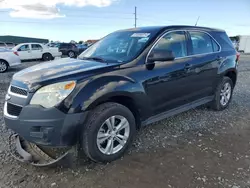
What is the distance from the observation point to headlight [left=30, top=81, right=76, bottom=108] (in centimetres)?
262

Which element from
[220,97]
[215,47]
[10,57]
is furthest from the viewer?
[10,57]

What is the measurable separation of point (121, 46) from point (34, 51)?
52.9ft

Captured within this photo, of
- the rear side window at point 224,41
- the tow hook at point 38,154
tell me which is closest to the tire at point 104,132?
the tow hook at point 38,154

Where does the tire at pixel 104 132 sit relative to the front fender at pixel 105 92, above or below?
below

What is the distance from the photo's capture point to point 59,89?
265cm

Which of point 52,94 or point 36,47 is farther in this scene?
point 36,47

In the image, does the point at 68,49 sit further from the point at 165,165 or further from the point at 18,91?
the point at 165,165

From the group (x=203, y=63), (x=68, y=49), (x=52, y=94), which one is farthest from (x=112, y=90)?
(x=68, y=49)

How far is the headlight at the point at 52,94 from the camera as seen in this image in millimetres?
2619

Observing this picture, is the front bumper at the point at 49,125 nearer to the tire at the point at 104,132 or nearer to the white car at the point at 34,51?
the tire at the point at 104,132

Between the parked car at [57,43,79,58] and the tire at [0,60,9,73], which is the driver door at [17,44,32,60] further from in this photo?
the parked car at [57,43,79,58]

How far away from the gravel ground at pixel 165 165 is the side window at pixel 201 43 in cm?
146

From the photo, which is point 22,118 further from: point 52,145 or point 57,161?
point 57,161

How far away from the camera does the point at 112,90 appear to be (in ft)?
9.57
